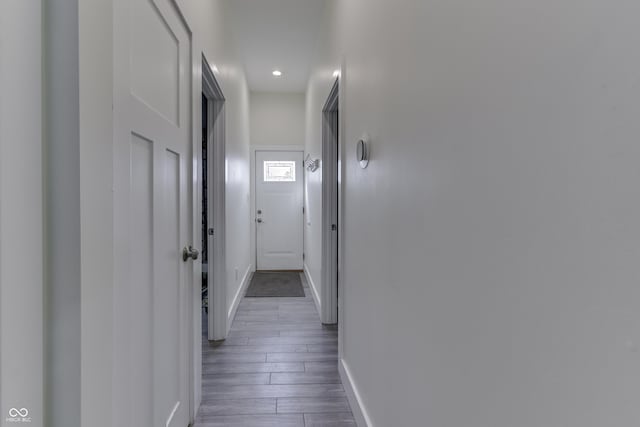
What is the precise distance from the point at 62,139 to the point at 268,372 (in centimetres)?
194

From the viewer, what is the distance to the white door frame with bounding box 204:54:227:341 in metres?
2.71

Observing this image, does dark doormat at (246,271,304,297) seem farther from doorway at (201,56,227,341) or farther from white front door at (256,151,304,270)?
doorway at (201,56,227,341)

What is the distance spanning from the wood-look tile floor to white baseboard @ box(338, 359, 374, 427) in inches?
1.8

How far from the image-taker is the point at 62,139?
28.5 inches

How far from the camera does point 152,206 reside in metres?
1.23

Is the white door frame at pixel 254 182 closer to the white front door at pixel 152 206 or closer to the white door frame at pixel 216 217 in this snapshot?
the white door frame at pixel 216 217

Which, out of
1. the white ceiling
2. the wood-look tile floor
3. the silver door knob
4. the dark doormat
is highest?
the white ceiling

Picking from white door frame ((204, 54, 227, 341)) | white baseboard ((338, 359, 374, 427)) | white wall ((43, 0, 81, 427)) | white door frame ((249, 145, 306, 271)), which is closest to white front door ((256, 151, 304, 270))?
white door frame ((249, 145, 306, 271))

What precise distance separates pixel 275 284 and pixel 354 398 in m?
2.89

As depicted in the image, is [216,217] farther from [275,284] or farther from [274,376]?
[275,284]

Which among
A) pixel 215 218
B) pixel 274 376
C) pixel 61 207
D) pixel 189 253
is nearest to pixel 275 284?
pixel 215 218

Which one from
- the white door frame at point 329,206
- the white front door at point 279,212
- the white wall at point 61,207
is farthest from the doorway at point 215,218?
the white front door at point 279,212

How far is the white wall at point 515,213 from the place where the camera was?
433 mm

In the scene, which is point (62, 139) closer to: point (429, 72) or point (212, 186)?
point (429, 72)
